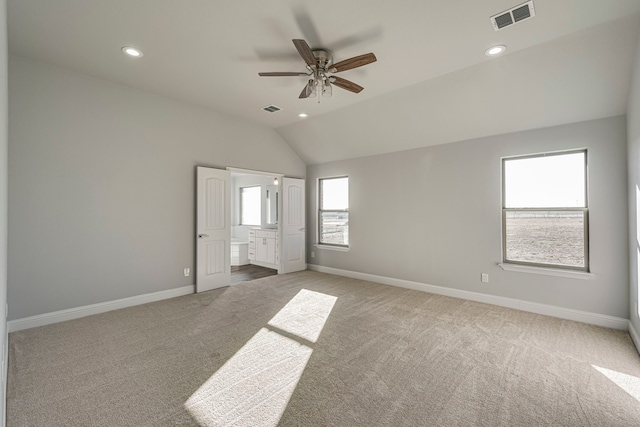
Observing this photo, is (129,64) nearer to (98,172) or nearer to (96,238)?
(98,172)

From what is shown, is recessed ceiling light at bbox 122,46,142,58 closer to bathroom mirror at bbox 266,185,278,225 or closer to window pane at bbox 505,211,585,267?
bathroom mirror at bbox 266,185,278,225

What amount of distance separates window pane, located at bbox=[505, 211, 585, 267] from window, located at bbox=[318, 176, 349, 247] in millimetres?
2958

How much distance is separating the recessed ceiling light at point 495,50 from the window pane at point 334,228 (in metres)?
3.68

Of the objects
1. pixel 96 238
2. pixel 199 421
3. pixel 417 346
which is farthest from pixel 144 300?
pixel 417 346

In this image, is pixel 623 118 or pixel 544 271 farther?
pixel 544 271

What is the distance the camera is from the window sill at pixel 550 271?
11.4 feet

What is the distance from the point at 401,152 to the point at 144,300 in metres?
4.80

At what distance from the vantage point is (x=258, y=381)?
228 centimetres

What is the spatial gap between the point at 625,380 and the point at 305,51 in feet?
12.6

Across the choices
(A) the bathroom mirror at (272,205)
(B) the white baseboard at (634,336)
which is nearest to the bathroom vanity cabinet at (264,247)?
(A) the bathroom mirror at (272,205)

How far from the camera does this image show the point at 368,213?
18.5 ft

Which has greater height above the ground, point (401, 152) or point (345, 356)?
point (401, 152)

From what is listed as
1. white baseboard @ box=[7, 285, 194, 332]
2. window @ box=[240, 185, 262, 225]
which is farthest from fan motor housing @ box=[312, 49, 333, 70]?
window @ box=[240, 185, 262, 225]

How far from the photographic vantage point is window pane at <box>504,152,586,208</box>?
12.0 ft
